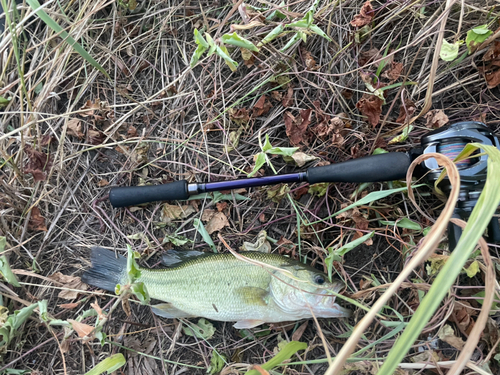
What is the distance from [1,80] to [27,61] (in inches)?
11.4

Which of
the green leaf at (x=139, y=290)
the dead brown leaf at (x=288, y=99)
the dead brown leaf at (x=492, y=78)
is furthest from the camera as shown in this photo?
the dead brown leaf at (x=288, y=99)

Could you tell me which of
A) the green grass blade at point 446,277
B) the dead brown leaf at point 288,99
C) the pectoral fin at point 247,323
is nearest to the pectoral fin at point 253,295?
the pectoral fin at point 247,323

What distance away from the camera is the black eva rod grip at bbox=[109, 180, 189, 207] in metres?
2.76

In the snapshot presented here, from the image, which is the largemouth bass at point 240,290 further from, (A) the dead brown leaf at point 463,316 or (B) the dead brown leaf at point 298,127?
(B) the dead brown leaf at point 298,127

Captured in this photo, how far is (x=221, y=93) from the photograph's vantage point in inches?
117

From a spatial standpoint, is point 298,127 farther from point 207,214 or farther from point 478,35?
point 478,35

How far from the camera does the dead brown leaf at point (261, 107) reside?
290 cm

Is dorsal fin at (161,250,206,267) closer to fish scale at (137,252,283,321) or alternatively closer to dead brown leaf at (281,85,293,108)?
fish scale at (137,252,283,321)

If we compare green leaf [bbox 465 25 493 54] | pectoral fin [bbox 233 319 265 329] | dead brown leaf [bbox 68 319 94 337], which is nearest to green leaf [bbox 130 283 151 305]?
dead brown leaf [bbox 68 319 94 337]

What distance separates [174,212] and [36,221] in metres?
1.26

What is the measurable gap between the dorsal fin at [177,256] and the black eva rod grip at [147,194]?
0.46 meters

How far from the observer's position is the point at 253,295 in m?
2.64

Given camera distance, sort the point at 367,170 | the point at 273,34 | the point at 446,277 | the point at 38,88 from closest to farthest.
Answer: the point at 446,277, the point at 367,170, the point at 273,34, the point at 38,88

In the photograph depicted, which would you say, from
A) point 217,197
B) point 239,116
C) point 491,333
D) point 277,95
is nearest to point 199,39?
point 239,116
